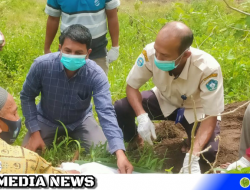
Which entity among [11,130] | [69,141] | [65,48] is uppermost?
[65,48]

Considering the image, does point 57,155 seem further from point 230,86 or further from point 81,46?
point 230,86

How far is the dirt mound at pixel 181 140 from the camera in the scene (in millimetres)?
3236

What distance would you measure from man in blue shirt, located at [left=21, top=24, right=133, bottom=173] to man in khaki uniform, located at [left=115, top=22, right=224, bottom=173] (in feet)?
1.02

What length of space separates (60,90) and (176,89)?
936mm

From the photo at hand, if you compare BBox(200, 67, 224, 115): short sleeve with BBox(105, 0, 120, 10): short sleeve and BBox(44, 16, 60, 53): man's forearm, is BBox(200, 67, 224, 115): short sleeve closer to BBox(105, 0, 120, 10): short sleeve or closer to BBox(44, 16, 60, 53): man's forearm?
BBox(105, 0, 120, 10): short sleeve

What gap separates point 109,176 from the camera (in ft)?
6.06

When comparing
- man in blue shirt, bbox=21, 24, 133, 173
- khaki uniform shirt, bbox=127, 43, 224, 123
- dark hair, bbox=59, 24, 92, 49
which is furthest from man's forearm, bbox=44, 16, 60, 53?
khaki uniform shirt, bbox=127, 43, 224, 123

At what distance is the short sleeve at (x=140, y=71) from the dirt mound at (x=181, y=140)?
0.64m

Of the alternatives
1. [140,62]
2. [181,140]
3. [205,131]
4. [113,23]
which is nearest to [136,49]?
[113,23]

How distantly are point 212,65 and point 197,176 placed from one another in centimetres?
131

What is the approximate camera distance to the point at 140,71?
3158mm

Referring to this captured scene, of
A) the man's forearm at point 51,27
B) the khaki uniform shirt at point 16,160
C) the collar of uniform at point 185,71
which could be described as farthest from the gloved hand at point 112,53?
the khaki uniform shirt at point 16,160

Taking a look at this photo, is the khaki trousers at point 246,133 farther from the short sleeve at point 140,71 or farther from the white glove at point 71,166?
the white glove at point 71,166

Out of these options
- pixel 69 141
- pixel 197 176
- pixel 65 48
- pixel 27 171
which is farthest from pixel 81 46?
pixel 197 176
